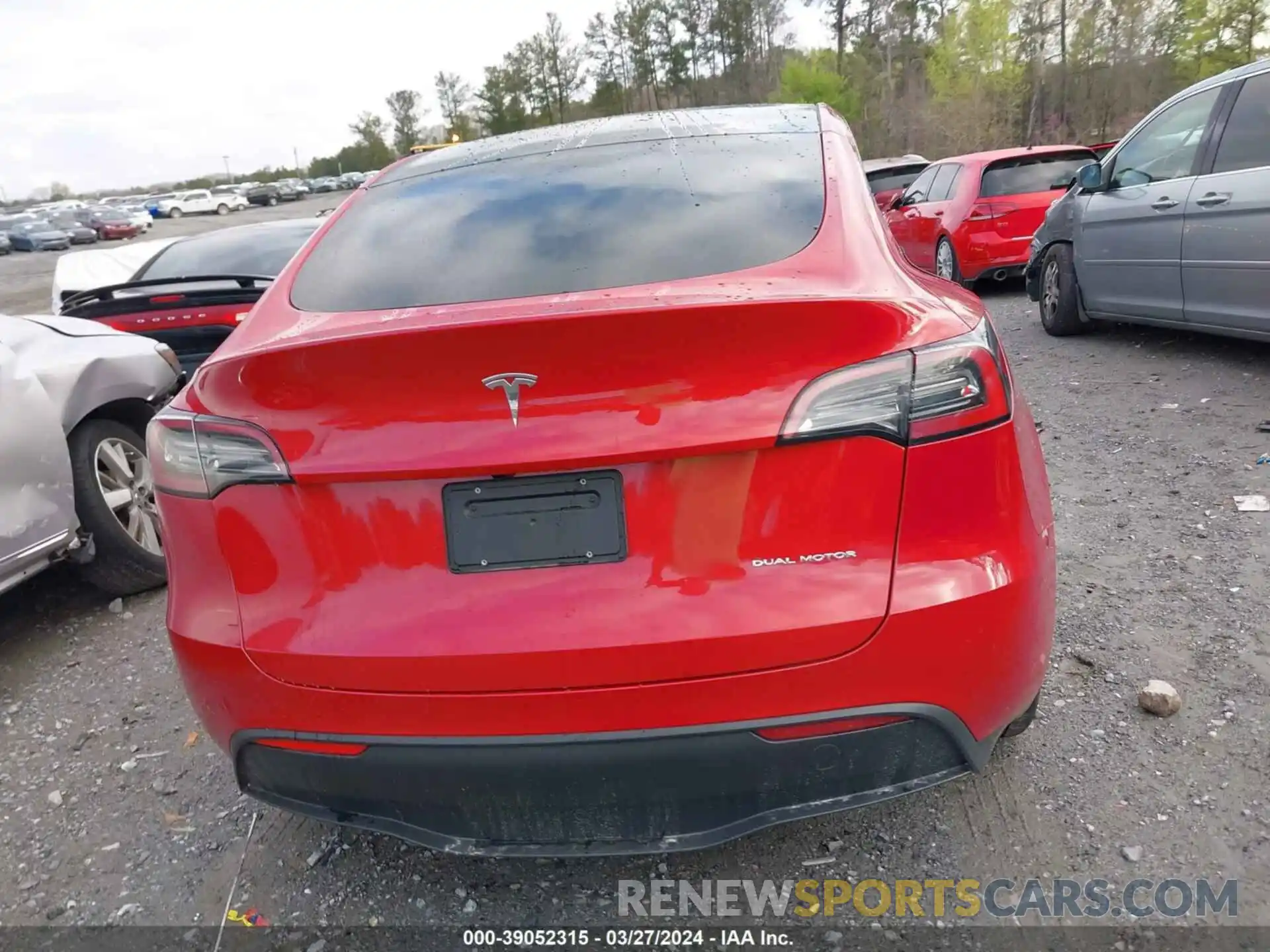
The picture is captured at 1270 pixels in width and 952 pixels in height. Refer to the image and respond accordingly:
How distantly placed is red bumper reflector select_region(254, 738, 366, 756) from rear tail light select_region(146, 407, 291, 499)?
505 mm

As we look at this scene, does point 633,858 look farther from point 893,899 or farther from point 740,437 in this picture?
point 740,437

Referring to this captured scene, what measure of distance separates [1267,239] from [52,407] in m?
5.74

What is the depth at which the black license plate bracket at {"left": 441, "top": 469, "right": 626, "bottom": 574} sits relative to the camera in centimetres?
174

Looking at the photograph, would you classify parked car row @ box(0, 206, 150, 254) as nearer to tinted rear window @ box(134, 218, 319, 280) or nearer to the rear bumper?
tinted rear window @ box(134, 218, 319, 280)

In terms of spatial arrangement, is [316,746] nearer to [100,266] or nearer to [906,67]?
[100,266]

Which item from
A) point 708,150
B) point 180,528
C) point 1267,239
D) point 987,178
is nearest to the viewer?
point 180,528

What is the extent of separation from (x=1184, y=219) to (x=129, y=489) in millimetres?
5840

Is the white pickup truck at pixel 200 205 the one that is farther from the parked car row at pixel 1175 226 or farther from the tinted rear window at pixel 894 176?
the parked car row at pixel 1175 226

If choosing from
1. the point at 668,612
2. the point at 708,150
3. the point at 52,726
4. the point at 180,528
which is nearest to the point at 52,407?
the point at 52,726

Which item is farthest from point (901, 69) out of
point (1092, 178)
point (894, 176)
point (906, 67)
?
point (1092, 178)

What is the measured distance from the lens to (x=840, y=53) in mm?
59812

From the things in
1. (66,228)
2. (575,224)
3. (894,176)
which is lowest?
(66,228)

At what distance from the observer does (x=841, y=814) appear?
2.46 metres

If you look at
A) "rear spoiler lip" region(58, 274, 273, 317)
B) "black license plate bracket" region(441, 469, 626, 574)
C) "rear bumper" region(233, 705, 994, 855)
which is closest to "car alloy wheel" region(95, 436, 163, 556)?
"rear spoiler lip" region(58, 274, 273, 317)
